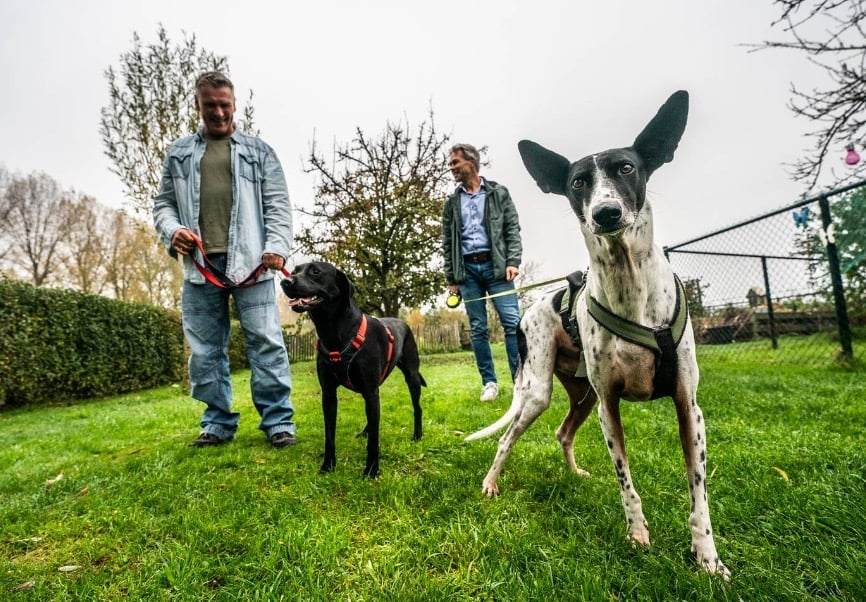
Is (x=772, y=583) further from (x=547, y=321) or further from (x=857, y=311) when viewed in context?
(x=857, y=311)

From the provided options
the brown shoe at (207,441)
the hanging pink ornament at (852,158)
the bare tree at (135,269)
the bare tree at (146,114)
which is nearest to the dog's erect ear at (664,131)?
the brown shoe at (207,441)

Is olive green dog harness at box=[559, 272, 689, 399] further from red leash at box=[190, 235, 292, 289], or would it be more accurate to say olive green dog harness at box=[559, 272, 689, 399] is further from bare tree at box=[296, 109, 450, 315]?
bare tree at box=[296, 109, 450, 315]

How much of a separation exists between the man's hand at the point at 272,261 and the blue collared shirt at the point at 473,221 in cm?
187

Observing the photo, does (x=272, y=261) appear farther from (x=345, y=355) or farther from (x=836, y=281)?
(x=836, y=281)

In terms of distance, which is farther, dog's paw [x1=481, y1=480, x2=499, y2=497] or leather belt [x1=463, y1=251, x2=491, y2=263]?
leather belt [x1=463, y1=251, x2=491, y2=263]

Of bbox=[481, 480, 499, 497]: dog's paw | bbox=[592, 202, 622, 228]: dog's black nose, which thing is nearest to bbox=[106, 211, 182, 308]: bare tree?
bbox=[481, 480, 499, 497]: dog's paw

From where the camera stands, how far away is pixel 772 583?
3.93 feet

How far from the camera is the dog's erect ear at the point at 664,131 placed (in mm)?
1601

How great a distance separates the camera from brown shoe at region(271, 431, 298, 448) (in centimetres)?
300

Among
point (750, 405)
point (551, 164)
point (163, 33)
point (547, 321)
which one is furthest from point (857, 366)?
point (163, 33)

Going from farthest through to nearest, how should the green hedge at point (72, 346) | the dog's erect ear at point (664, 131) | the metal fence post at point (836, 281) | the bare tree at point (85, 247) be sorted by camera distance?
the bare tree at point (85, 247)
the green hedge at point (72, 346)
the metal fence post at point (836, 281)
the dog's erect ear at point (664, 131)

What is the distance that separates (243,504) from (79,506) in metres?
0.88

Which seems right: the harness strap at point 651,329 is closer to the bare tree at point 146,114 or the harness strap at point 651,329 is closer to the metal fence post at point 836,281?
the metal fence post at point 836,281

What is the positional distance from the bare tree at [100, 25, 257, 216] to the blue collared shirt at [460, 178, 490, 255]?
21.5 ft
